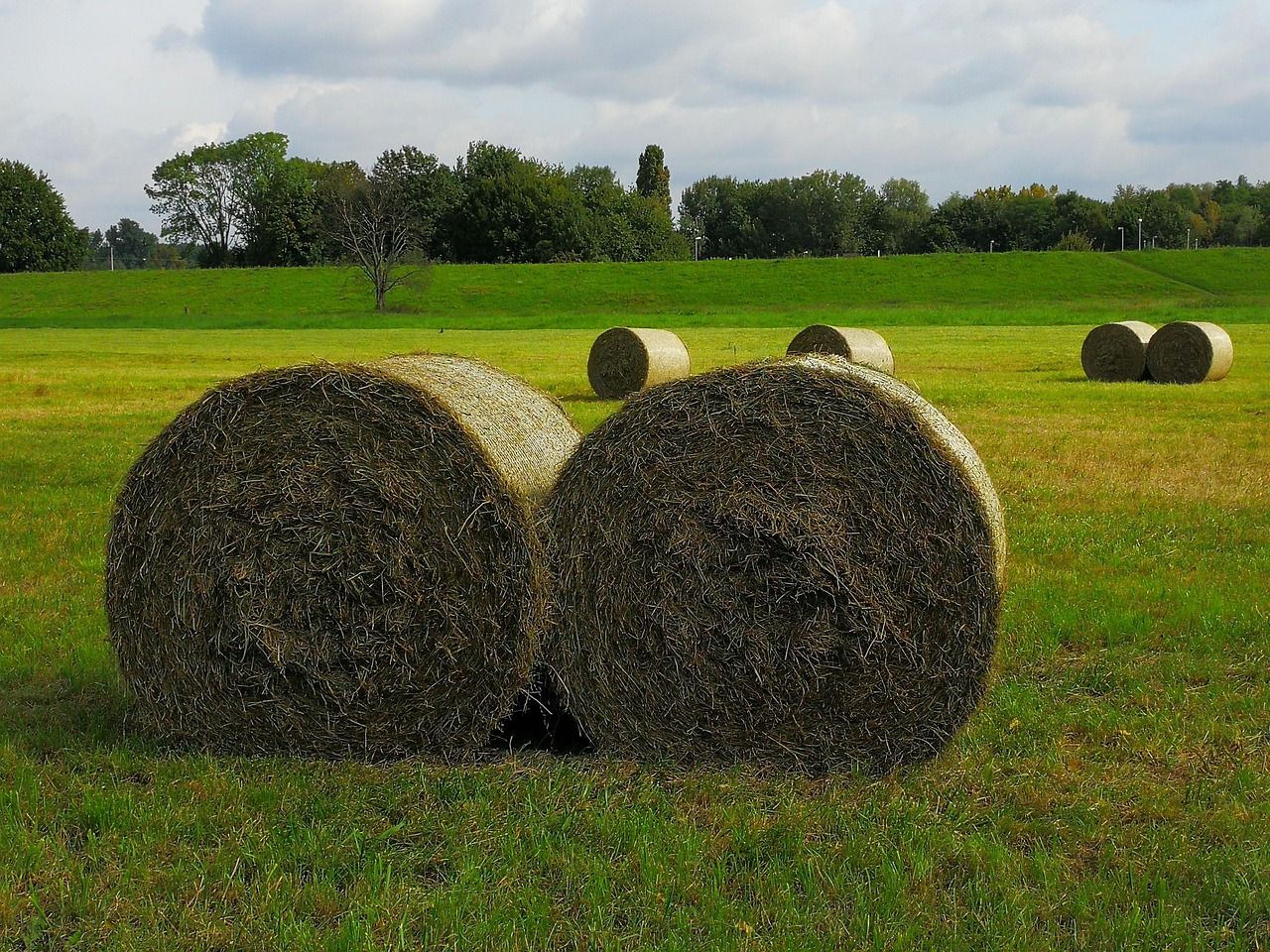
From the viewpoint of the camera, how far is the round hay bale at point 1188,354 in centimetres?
2234

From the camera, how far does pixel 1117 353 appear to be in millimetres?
23484

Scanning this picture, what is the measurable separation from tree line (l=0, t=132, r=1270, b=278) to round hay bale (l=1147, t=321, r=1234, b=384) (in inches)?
2579

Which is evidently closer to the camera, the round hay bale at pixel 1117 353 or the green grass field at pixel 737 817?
the green grass field at pixel 737 817

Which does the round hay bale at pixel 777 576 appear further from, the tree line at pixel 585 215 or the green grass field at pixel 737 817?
the tree line at pixel 585 215

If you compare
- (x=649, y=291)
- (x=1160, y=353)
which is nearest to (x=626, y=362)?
(x=1160, y=353)

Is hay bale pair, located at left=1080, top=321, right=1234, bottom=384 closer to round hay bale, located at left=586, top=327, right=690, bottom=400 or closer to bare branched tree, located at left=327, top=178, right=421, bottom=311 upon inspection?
round hay bale, located at left=586, top=327, right=690, bottom=400

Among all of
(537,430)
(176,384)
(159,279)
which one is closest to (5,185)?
(159,279)

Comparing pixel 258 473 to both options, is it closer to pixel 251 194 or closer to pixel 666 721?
pixel 666 721

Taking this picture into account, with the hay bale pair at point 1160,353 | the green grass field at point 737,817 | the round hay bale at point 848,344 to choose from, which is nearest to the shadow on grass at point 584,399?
the round hay bale at point 848,344

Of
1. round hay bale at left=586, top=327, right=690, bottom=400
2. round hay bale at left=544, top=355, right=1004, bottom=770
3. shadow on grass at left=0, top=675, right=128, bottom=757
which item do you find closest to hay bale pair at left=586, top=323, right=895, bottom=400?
round hay bale at left=586, top=327, right=690, bottom=400

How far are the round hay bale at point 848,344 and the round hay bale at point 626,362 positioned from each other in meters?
2.28

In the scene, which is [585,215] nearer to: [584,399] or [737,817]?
[584,399]

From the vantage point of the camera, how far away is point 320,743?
18.5 feet

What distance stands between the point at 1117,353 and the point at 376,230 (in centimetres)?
5414
